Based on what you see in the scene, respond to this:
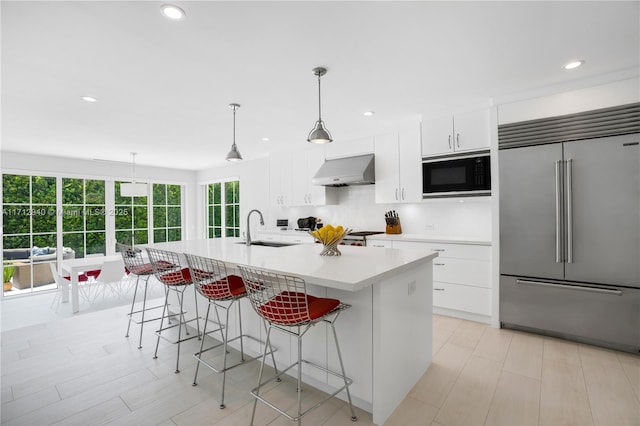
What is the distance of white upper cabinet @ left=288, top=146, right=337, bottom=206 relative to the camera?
17.4ft

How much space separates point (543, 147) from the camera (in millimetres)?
3045

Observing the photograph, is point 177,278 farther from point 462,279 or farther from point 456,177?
point 456,177

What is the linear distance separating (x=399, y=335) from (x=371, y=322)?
0.98ft

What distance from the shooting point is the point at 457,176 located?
3.71m

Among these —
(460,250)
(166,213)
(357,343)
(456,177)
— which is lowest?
(357,343)

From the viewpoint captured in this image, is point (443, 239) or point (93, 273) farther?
point (93, 273)

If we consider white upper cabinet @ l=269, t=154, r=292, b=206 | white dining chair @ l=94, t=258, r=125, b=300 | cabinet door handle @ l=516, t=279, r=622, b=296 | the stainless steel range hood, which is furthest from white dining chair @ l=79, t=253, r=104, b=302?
cabinet door handle @ l=516, t=279, r=622, b=296

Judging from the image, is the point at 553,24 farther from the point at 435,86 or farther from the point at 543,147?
the point at 543,147

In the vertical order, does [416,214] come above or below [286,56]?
below

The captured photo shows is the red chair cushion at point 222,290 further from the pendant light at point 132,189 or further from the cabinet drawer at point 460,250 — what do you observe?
the pendant light at point 132,189

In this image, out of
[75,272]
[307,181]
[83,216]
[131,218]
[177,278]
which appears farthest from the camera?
[131,218]

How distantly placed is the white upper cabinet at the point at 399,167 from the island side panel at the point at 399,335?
1902 millimetres

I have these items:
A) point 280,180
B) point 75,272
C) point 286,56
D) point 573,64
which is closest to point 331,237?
point 286,56

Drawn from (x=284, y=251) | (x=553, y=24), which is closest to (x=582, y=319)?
(x=553, y=24)
